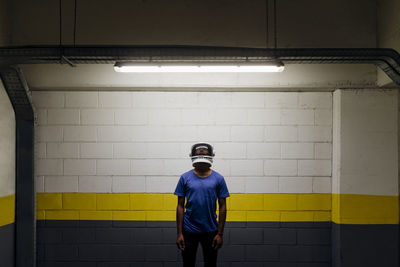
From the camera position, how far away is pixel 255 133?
4.46 metres

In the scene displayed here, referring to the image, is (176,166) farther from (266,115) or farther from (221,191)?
(266,115)

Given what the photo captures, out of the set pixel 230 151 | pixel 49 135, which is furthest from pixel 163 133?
pixel 49 135

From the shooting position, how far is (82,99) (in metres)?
4.46

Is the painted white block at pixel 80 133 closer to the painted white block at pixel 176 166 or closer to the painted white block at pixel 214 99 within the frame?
the painted white block at pixel 176 166

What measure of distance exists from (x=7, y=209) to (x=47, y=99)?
142 centimetres

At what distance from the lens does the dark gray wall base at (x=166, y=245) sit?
4.45 m

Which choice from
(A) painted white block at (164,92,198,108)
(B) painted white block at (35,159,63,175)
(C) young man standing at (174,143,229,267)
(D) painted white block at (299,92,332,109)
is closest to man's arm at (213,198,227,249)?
(C) young man standing at (174,143,229,267)

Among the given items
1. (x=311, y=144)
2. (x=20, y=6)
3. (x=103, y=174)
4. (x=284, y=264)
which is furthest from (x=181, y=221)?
(x=20, y=6)

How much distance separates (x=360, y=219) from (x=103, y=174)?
10.8ft

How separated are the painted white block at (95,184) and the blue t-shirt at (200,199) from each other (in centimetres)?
125

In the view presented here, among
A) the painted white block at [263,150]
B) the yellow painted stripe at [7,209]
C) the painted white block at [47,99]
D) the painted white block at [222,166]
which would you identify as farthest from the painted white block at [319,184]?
the yellow painted stripe at [7,209]

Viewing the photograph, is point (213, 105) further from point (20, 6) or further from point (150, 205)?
point (20, 6)

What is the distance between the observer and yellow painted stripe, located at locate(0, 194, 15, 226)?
4000 millimetres

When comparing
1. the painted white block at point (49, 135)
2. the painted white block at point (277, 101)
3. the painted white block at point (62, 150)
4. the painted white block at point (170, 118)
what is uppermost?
the painted white block at point (277, 101)
